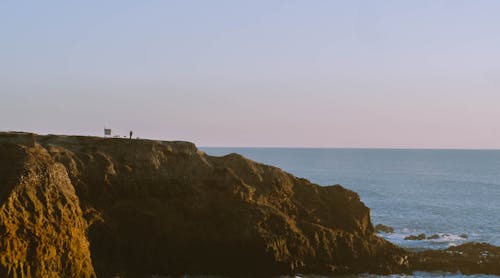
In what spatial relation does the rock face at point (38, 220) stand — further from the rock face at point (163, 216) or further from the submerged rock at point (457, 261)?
the submerged rock at point (457, 261)

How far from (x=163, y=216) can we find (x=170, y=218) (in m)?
0.47

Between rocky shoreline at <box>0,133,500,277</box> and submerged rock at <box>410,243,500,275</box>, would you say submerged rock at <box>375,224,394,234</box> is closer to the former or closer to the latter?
submerged rock at <box>410,243,500,275</box>

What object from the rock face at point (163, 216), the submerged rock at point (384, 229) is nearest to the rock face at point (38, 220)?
the rock face at point (163, 216)

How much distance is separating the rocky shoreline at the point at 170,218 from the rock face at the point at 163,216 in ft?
0.22

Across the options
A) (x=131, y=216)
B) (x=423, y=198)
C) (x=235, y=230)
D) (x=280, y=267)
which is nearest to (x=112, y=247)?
(x=131, y=216)

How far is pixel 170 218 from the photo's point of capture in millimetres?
43688

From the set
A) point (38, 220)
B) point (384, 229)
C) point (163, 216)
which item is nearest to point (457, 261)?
point (384, 229)

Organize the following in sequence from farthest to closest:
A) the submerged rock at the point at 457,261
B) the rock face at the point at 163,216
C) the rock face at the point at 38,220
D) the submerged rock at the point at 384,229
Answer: the submerged rock at the point at 384,229 < the submerged rock at the point at 457,261 < the rock face at the point at 163,216 < the rock face at the point at 38,220

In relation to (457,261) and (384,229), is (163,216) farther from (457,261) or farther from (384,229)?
(384,229)

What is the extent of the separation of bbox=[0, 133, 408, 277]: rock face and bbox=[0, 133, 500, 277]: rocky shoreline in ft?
0.22

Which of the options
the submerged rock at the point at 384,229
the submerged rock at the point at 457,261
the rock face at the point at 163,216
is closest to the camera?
the rock face at the point at 163,216

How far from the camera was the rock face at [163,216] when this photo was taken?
36.8 metres

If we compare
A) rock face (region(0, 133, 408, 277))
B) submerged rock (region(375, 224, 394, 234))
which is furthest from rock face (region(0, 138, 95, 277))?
submerged rock (region(375, 224, 394, 234))

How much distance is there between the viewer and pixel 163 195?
4503cm
